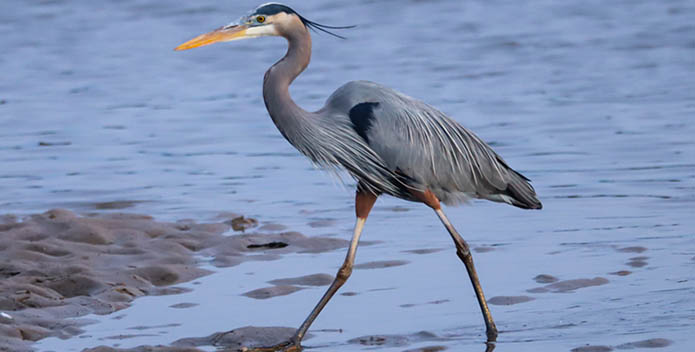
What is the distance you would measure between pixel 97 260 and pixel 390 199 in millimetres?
2607

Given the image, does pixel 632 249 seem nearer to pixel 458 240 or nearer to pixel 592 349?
pixel 458 240

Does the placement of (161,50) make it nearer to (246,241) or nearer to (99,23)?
(99,23)

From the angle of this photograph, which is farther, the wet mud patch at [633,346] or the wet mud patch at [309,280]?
the wet mud patch at [309,280]

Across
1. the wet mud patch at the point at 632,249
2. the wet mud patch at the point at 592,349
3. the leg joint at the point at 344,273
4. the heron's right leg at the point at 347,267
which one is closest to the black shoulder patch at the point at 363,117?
the heron's right leg at the point at 347,267

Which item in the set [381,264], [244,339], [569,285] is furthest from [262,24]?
[569,285]

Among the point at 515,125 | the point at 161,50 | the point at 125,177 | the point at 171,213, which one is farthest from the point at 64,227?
the point at 161,50

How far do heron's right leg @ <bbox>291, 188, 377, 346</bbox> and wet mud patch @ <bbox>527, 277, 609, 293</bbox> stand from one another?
104 centimetres

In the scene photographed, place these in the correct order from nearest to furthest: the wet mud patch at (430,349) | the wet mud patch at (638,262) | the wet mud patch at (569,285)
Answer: the wet mud patch at (430,349)
the wet mud patch at (569,285)
the wet mud patch at (638,262)

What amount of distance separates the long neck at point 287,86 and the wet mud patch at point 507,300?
1413 millimetres

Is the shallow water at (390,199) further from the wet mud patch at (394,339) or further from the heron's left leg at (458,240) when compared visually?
the heron's left leg at (458,240)

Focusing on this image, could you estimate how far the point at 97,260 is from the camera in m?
7.62

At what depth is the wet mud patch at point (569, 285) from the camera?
6.74 m

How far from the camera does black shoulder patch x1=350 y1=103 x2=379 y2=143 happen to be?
650 centimetres

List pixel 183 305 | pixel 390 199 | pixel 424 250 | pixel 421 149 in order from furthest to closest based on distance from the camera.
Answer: pixel 390 199 < pixel 424 250 < pixel 183 305 < pixel 421 149
